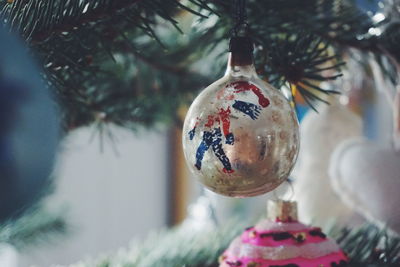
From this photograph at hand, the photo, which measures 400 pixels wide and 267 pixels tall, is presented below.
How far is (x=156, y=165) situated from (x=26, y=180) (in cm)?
137

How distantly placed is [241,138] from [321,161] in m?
0.38

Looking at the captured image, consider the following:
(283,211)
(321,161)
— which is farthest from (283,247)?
(321,161)

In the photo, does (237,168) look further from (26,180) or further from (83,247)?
(83,247)

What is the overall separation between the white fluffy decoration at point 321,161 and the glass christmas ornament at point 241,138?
330 millimetres

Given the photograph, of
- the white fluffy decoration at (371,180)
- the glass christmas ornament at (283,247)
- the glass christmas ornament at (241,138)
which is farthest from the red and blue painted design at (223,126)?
the white fluffy decoration at (371,180)

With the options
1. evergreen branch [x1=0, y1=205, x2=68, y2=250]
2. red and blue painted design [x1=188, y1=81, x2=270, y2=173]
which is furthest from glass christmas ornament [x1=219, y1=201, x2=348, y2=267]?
evergreen branch [x1=0, y1=205, x2=68, y2=250]

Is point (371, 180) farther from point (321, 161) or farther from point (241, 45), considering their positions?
point (241, 45)

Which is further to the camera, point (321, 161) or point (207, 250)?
point (321, 161)

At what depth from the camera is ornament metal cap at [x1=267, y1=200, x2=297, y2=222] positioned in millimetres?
406

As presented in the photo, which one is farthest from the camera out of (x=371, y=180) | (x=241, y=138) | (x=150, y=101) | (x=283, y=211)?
(x=150, y=101)

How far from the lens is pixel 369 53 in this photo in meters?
0.46

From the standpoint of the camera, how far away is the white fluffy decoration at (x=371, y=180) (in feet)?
1.64

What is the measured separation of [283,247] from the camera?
377 mm

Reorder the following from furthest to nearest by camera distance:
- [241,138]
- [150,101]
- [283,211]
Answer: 1. [150,101]
2. [283,211]
3. [241,138]
